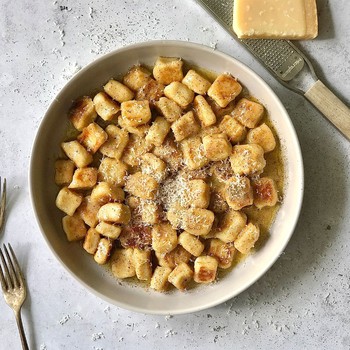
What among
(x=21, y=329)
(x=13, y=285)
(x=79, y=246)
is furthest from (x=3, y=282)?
(x=79, y=246)

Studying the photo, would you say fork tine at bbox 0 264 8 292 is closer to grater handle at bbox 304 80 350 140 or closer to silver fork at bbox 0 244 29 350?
silver fork at bbox 0 244 29 350

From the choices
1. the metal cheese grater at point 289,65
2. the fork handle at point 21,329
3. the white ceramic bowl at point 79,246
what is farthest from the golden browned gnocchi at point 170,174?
the fork handle at point 21,329

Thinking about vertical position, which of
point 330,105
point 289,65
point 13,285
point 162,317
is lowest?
point 162,317

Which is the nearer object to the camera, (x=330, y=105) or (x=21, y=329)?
(x=330, y=105)

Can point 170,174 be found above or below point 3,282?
below

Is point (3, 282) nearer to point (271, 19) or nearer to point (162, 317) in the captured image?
point (162, 317)

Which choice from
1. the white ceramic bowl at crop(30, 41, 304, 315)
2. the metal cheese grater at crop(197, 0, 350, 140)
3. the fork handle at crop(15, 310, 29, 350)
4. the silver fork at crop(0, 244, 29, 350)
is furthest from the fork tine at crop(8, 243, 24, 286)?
the metal cheese grater at crop(197, 0, 350, 140)

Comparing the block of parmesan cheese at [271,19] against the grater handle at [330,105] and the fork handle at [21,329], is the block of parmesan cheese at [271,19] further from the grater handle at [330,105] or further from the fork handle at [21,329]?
the fork handle at [21,329]
